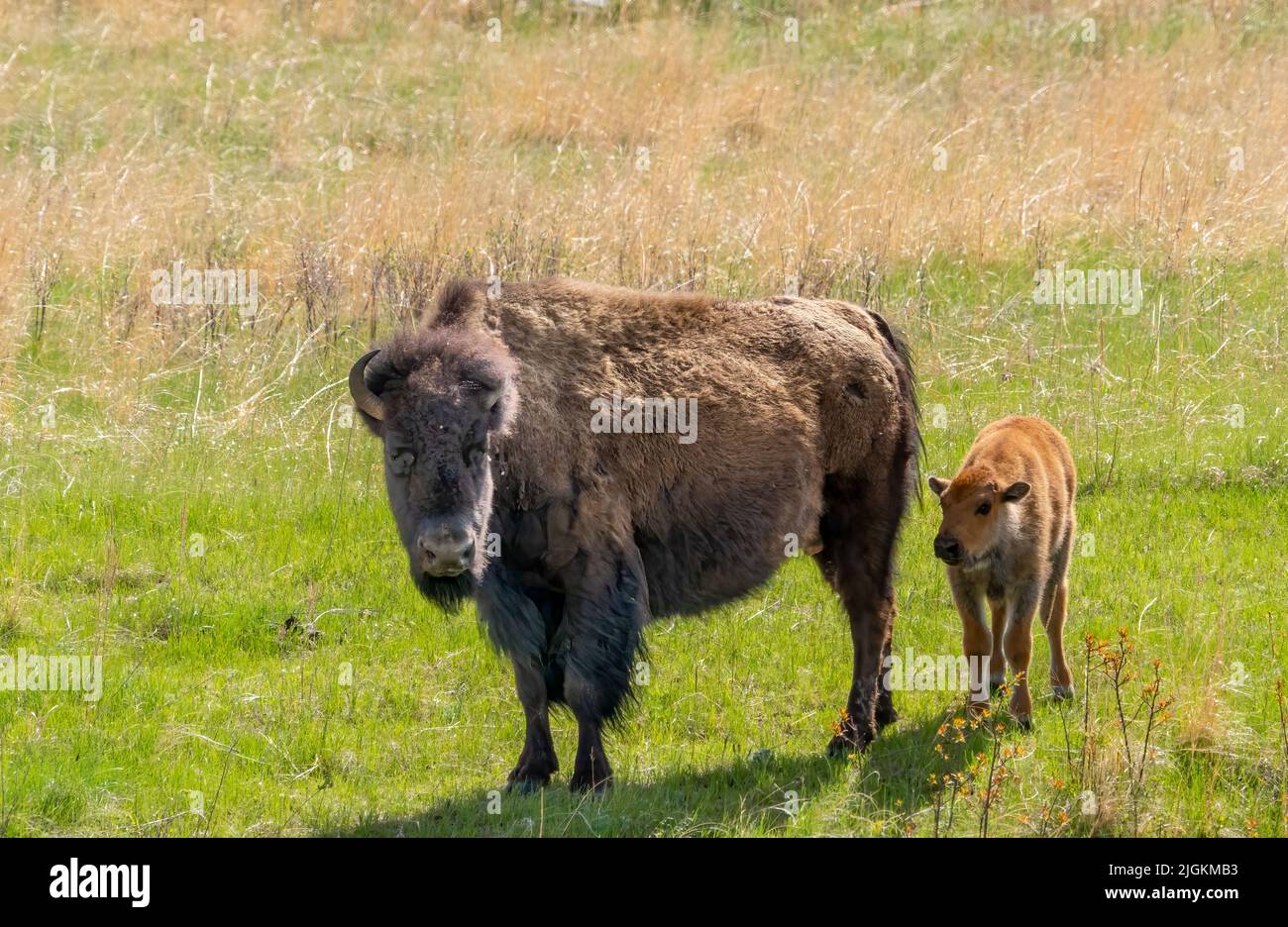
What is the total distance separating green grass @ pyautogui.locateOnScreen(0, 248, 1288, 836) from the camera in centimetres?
724

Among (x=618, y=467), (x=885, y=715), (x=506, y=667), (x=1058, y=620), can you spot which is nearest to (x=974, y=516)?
(x=1058, y=620)

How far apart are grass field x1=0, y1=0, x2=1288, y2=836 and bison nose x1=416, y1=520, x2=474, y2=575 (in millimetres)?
1174

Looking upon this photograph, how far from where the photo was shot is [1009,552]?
815 cm

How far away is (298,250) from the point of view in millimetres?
14055

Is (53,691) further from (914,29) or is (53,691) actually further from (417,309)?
(914,29)

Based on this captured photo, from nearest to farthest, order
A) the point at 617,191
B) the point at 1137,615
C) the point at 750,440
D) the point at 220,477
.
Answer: the point at 750,440, the point at 1137,615, the point at 220,477, the point at 617,191

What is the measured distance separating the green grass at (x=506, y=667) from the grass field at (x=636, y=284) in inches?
1.4

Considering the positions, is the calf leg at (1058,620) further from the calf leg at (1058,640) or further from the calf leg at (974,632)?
the calf leg at (974,632)

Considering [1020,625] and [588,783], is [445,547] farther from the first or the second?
[1020,625]

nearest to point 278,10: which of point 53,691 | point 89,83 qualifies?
point 89,83

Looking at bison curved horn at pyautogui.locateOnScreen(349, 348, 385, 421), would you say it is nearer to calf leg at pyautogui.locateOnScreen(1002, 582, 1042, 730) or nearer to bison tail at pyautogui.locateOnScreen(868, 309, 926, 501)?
bison tail at pyautogui.locateOnScreen(868, 309, 926, 501)

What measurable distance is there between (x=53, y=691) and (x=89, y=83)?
13.7 m

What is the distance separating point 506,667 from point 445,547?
2.38 m

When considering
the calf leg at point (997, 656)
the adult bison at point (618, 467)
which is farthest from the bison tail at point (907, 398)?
the calf leg at point (997, 656)
